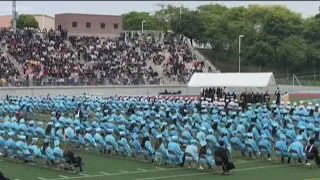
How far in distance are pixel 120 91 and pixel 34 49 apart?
9.97 metres

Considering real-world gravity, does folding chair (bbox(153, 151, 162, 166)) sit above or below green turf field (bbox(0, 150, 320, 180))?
above

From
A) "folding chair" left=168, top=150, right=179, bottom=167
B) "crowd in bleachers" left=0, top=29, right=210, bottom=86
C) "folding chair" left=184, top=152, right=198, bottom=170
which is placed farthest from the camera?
"crowd in bleachers" left=0, top=29, right=210, bottom=86

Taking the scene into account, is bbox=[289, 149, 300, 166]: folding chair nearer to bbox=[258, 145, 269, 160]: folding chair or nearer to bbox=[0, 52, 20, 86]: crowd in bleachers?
bbox=[258, 145, 269, 160]: folding chair

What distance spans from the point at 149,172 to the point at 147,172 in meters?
0.07

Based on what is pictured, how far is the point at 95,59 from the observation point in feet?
208

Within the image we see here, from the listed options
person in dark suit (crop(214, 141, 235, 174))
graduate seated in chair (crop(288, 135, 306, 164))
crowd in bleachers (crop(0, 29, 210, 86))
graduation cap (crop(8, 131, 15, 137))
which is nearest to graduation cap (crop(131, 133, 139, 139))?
person in dark suit (crop(214, 141, 235, 174))

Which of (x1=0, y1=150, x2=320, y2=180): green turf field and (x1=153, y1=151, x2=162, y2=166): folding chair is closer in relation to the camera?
(x1=0, y1=150, x2=320, y2=180): green turf field

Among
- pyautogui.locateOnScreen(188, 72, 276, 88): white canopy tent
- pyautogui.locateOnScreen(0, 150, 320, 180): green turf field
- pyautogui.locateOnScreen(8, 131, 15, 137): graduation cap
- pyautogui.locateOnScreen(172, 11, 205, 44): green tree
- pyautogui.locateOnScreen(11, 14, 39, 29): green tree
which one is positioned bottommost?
pyautogui.locateOnScreen(0, 150, 320, 180): green turf field

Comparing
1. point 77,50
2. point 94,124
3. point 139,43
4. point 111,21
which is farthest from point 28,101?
point 111,21

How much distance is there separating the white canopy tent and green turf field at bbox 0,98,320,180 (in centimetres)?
2508

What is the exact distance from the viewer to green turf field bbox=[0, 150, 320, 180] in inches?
814

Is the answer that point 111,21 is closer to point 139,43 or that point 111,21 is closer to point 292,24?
point 139,43

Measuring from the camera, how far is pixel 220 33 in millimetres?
77125

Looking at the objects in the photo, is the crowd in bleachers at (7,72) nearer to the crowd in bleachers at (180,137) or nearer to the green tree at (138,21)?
the crowd in bleachers at (180,137)
